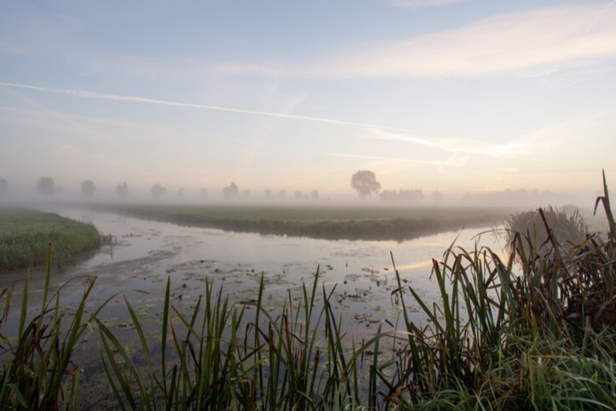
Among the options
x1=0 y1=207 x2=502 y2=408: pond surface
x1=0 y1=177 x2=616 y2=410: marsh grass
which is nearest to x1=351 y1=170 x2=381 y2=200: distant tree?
x1=0 y1=207 x2=502 y2=408: pond surface

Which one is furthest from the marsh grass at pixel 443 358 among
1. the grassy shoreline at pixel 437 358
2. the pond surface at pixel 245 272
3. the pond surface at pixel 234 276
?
the pond surface at pixel 245 272

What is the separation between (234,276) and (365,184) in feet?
366

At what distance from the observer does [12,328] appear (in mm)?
7773

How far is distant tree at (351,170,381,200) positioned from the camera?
4769 inches

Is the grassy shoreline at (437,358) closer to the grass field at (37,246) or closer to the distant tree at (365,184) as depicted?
the grass field at (37,246)

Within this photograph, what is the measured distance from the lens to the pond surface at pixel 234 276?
8.51 m

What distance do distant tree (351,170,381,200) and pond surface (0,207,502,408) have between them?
99.6 metres

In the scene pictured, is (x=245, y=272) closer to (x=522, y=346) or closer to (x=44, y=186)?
(x=522, y=346)

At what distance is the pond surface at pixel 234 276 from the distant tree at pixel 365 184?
99581 millimetres

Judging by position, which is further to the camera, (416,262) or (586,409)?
(416,262)

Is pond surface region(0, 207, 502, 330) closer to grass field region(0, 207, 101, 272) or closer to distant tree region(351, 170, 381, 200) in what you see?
grass field region(0, 207, 101, 272)

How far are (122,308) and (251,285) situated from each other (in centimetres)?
401

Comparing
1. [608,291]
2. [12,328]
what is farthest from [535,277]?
[12,328]

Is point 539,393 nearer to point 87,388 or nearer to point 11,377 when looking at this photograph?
point 11,377
